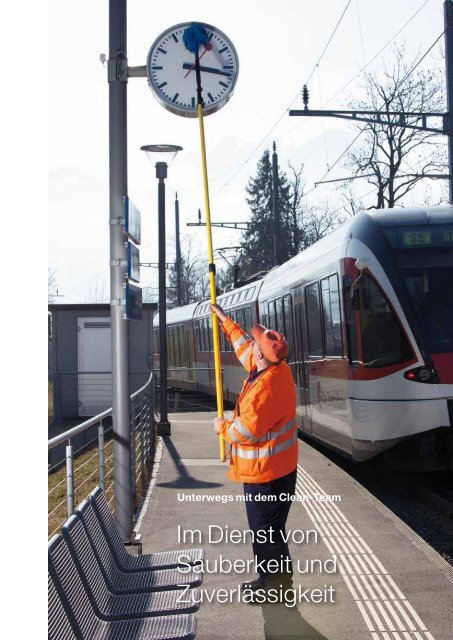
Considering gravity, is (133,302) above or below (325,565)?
above

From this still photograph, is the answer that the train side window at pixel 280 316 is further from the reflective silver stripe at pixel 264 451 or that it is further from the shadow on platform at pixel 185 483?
the reflective silver stripe at pixel 264 451

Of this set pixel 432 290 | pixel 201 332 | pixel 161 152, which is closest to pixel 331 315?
pixel 432 290

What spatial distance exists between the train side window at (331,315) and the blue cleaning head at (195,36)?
16.2 feet

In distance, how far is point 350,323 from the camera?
1020cm

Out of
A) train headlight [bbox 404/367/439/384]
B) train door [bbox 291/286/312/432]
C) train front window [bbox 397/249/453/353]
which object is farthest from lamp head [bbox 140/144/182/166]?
train headlight [bbox 404/367/439/384]

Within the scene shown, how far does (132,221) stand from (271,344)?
62.1 inches

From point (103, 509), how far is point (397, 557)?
92.1 inches

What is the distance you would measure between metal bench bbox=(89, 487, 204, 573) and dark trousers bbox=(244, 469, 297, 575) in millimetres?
437

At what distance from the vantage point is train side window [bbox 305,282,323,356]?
39.6ft

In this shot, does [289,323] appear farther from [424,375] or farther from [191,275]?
[191,275]

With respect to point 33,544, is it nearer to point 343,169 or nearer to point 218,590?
point 218,590

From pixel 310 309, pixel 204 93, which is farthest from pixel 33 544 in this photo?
pixel 310 309

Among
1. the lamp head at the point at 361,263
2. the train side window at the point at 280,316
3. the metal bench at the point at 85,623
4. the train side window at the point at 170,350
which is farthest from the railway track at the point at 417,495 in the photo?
the train side window at the point at 170,350

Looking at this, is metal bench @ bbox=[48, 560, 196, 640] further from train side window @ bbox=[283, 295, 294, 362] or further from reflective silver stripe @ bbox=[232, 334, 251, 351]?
train side window @ bbox=[283, 295, 294, 362]
